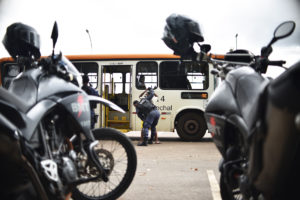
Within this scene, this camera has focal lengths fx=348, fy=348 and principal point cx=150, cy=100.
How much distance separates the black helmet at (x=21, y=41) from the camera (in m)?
3.13

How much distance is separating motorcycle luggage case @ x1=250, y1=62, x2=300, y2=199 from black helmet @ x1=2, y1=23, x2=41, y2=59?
2.27 meters

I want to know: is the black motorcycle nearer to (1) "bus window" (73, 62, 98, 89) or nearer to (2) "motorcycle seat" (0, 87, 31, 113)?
(2) "motorcycle seat" (0, 87, 31, 113)

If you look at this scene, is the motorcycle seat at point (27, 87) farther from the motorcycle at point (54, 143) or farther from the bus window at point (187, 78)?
the bus window at point (187, 78)

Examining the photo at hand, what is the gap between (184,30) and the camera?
9.22 feet

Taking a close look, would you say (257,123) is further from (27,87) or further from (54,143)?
(27,87)

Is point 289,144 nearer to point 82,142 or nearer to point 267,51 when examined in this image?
point 267,51

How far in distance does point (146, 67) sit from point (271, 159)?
429 inches

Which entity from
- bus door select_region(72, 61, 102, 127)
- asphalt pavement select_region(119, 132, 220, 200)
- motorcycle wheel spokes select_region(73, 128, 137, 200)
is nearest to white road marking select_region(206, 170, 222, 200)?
asphalt pavement select_region(119, 132, 220, 200)

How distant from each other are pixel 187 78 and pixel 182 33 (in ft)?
30.3

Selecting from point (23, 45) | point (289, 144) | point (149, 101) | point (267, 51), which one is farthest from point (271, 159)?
point (149, 101)

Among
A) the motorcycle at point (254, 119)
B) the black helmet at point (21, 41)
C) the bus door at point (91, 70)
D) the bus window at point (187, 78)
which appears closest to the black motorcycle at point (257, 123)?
the motorcycle at point (254, 119)

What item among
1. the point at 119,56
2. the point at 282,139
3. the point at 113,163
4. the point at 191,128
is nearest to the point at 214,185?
the point at 113,163

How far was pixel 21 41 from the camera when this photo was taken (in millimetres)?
3141

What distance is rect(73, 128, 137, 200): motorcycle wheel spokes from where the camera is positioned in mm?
3482
